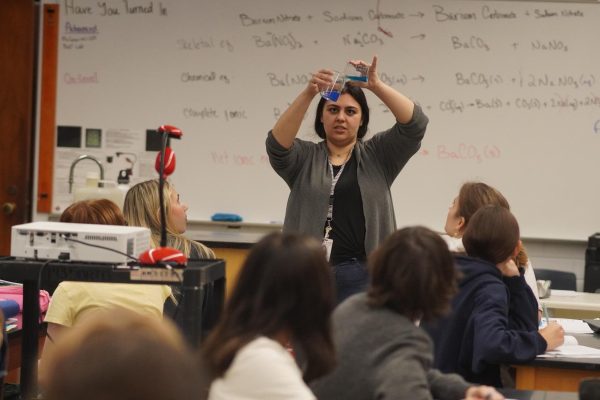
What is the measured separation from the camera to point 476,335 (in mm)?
→ 2604

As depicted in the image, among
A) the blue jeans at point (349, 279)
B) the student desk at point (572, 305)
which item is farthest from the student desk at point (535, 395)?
the student desk at point (572, 305)

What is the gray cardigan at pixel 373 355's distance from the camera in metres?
1.77

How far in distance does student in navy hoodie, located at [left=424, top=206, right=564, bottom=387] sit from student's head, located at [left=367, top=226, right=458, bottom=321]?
2.46 feet

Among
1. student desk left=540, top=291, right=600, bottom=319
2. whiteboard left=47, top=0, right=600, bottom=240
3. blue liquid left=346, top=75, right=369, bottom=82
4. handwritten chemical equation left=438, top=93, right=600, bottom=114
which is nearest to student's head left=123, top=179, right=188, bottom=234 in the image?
blue liquid left=346, top=75, right=369, bottom=82

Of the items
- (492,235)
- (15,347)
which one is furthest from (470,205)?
(15,347)

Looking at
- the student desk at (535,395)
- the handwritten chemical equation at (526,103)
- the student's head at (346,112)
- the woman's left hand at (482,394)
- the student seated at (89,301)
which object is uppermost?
the handwritten chemical equation at (526,103)

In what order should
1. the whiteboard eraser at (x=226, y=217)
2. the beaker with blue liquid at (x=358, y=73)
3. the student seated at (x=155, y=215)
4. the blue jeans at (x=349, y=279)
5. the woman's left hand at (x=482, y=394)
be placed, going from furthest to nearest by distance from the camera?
the whiteboard eraser at (x=226, y=217) < the beaker with blue liquid at (x=358, y=73) < the blue jeans at (x=349, y=279) < the student seated at (x=155, y=215) < the woman's left hand at (x=482, y=394)

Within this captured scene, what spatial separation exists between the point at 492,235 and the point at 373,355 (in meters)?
0.99

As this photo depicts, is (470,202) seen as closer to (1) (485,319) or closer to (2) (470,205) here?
(2) (470,205)

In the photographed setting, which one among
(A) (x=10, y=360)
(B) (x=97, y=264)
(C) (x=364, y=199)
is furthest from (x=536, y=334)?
(A) (x=10, y=360)

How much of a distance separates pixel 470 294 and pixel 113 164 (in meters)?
3.56

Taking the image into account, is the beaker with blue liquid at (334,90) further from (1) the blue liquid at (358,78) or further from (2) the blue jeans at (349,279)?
(2) the blue jeans at (349,279)

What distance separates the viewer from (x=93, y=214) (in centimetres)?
290

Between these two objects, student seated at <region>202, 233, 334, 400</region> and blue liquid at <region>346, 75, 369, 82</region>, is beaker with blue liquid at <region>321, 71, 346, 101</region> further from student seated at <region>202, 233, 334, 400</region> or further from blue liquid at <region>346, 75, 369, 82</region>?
student seated at <region>202, 233, 334, 400</region>
